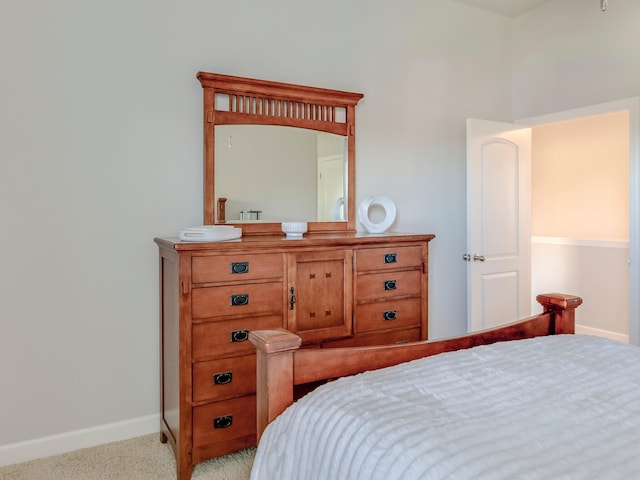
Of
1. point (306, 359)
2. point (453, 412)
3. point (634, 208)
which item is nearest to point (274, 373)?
point (306, 359)

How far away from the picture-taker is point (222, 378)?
7.20 feet

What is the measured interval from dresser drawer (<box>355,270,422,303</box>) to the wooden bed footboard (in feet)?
3.19

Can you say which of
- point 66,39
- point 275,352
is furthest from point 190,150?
point 275,352

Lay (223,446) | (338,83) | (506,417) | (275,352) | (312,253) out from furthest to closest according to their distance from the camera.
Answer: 1. (338,83)
2. (312,253)
3. (223,446)
4. (275,352)
5. (506,417)

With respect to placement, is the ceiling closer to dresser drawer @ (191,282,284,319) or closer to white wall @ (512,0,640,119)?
white wall @ (512,0,640,119)

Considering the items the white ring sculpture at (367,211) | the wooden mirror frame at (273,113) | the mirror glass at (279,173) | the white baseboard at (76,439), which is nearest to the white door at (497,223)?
the white ring sculpture at (367,211)

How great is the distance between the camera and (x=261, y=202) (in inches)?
111

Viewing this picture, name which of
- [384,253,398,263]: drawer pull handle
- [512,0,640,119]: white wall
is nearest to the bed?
[384,253,398,263]: drawer pull handle

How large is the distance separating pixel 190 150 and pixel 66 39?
81 cm

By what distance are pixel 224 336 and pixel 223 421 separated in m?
0.41

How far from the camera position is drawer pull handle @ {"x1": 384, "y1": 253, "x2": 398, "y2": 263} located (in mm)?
Answer: 2660

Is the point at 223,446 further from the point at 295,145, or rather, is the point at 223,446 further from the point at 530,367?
the point at 295,145

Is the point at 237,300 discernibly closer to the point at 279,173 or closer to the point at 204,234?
the point at 204,234

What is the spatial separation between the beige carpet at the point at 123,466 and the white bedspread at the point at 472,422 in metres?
1.25
